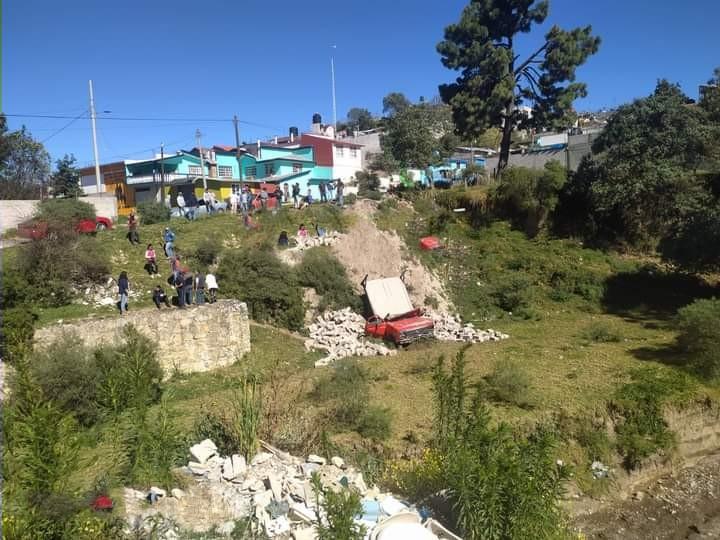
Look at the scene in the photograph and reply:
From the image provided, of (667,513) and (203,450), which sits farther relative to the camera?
(667,513)

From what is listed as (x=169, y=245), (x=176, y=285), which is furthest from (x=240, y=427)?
(x=169, y=245)

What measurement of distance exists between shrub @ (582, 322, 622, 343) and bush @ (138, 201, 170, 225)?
19312 mm

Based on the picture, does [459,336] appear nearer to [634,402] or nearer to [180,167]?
[634,402]

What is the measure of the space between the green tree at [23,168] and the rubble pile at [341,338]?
86.2ft

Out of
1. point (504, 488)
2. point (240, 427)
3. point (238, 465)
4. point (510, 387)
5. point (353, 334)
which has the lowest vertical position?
point (510, 387)

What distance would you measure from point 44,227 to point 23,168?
2316 cm

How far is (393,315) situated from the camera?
1895 cm

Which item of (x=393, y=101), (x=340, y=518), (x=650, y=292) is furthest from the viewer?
(x=393, y=101)

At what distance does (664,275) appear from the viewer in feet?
75.7

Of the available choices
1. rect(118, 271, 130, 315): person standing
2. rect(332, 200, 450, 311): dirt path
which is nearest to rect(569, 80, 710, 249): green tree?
rect(332, 200, 450, 311): dirt path

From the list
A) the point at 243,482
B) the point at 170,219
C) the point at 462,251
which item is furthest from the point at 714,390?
the point at 170,219

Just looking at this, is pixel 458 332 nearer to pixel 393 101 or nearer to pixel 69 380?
pixel 69 380

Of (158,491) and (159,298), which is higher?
(159,298)

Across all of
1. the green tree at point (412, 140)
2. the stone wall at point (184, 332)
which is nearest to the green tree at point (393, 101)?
the green tree at point (412, 140)
